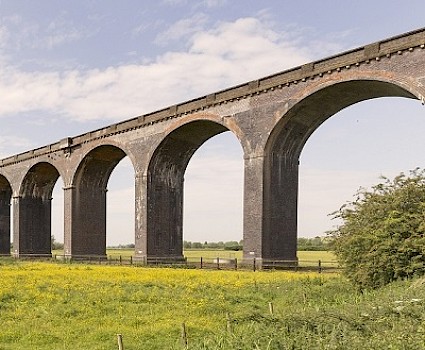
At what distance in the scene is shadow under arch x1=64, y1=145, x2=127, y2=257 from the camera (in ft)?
124

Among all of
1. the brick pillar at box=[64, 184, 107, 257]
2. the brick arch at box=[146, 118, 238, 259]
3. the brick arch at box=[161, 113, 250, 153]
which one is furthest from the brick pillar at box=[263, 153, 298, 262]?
the brick pillar at box=[64, 184, 107, 257]

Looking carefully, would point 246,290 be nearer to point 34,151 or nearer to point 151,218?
point 151,218

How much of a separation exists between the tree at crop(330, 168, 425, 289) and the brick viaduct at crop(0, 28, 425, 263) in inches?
258

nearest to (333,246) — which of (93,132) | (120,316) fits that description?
(120,316)

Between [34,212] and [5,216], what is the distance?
30.3ft

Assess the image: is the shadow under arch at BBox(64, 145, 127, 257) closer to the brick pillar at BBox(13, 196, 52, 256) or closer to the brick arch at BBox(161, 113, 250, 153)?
the brick arch at BBox(161, 113, 250, 153)

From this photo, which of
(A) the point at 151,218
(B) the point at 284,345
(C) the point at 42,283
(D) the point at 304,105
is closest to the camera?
(B) the point at 284,345

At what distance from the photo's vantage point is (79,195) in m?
38.4

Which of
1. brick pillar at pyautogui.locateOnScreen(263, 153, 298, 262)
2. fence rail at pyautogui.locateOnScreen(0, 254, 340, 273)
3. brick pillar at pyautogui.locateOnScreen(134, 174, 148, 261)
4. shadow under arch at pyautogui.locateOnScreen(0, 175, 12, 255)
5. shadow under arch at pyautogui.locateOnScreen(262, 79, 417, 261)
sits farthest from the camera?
shadow under arch at pyautogui.locateOnScreen(0, 175, 12, 255)

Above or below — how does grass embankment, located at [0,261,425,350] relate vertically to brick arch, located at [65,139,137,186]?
below

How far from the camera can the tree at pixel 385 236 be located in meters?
13.6

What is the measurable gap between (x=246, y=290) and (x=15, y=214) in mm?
35387

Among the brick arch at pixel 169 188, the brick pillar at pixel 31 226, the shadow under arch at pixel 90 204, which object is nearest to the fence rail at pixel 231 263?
the brick arch at pixel 169 188

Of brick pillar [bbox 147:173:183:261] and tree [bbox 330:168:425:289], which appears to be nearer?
tree [bbox 330:168:425:289]
